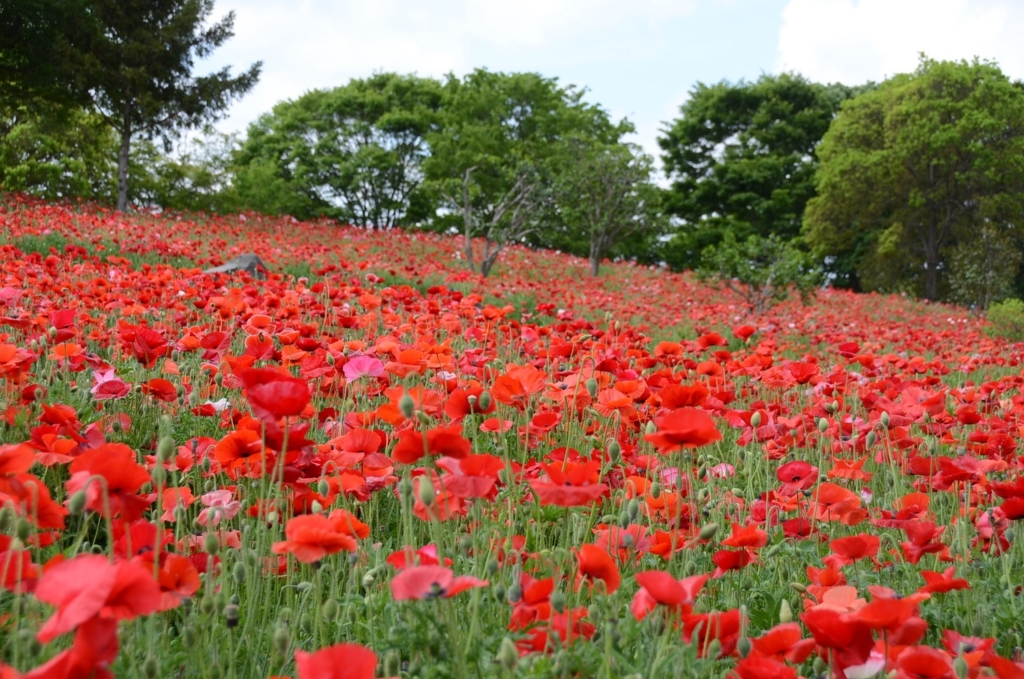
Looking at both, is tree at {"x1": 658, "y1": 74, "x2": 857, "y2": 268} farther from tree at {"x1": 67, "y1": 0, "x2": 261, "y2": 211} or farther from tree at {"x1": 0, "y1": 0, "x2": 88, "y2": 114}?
tree at {"x1": 0, "y1": 0, "x2": 88, "y2": 114}

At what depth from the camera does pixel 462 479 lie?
1.19m

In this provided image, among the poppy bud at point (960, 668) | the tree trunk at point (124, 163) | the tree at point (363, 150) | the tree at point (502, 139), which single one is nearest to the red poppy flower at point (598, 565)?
the poppy bud at point (960, 668)

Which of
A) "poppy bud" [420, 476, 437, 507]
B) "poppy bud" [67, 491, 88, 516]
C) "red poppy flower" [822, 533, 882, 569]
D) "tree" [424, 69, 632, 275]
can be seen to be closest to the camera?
"poppy bud" [67, 491, 88, 516]

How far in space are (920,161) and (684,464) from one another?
77.3 feet

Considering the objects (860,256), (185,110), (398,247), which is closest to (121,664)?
(398,247)

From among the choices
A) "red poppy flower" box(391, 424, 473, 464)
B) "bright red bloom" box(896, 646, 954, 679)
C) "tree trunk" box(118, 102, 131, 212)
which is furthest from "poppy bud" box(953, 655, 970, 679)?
"tree trunk" box(118, 102, 131, 212)

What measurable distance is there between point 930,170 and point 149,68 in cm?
2142

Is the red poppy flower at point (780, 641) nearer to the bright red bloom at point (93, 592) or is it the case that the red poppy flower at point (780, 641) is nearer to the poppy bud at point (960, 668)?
the poppy bud at point (960, 668)

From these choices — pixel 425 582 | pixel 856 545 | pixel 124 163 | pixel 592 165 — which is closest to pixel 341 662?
pixel 425 582

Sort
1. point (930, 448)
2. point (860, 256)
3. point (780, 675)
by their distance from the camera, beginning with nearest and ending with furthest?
point (780, 675)
point (930, 448)
point (860, 256)

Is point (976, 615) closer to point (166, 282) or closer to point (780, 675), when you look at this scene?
point (780, 675)

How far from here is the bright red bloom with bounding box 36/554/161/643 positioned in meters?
0.73

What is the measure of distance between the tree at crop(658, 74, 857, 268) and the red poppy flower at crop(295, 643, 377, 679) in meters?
28.1

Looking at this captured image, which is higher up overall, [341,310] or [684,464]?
[341,310]
